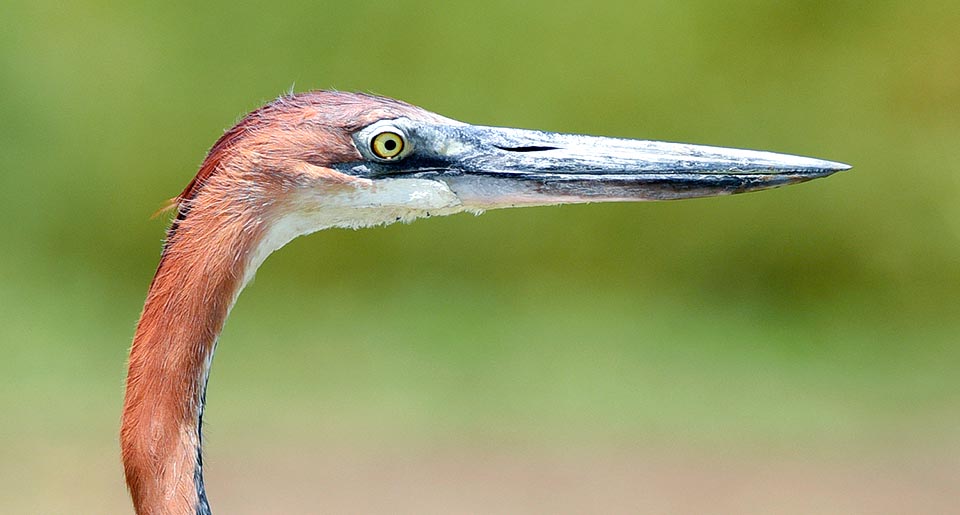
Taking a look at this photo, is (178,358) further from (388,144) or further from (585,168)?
(585,168)

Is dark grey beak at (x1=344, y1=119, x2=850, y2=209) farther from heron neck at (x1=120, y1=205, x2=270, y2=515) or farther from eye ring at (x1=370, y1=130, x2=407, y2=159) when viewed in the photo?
heron neck at (x1=120, y1=205, x2=270, y2=515)

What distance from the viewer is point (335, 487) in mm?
3844

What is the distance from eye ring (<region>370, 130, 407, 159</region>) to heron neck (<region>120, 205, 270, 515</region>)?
0.21 meters

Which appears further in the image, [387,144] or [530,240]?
[530,240]

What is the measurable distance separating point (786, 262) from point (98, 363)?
2.57 m

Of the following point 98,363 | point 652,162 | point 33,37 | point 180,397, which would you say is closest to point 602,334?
point 98,363

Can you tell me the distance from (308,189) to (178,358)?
28 cm

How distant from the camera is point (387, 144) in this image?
168 cm

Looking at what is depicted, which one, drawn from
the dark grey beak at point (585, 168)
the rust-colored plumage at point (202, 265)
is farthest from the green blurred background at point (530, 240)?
the rust-colored plumage at point (202, 265)

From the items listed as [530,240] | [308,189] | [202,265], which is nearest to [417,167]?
[308,189]

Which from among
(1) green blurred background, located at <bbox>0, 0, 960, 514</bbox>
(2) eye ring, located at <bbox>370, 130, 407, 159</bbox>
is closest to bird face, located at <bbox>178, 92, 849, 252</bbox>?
(2) eye ring, located at <bbox>370, 130, 407, 159</bbox>

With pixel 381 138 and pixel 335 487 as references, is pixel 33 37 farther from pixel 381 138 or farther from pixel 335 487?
pixel 381 138

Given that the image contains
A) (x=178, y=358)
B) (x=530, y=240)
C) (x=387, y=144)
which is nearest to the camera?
(x=178, y=358)

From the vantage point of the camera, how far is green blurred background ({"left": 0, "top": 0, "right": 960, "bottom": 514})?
4309 mm
